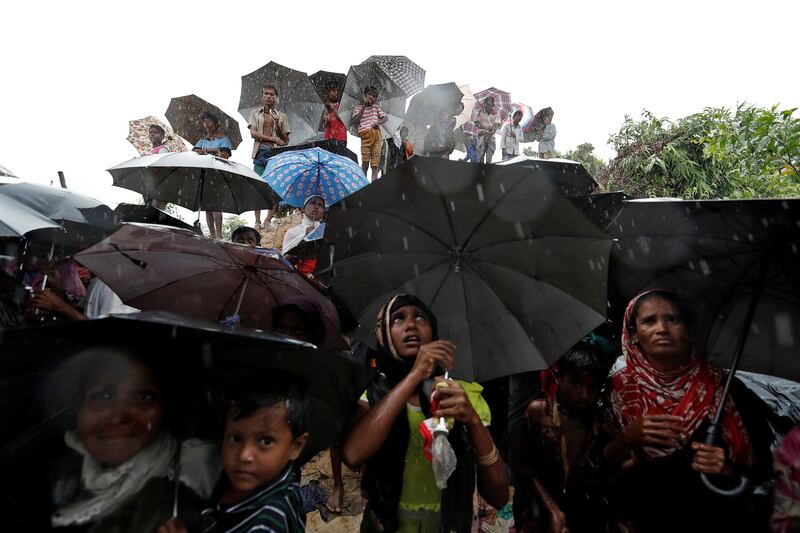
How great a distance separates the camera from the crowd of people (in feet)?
5.30

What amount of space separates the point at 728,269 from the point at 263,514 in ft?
8.08

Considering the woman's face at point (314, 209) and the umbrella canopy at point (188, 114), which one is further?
the umbrella canopy at point (188, 114)

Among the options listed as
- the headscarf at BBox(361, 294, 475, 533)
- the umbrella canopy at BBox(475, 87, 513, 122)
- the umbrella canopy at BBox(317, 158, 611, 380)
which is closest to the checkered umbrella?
the umbrella canopy at BBox(475, 87, 513, 122)

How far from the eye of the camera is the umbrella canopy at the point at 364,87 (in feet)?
34.0

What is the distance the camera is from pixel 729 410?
7.20 feet

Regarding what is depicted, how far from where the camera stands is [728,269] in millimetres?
2297

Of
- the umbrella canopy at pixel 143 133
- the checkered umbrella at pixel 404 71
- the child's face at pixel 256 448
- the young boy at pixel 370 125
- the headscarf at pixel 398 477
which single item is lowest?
the headscarf at pixel 398 477

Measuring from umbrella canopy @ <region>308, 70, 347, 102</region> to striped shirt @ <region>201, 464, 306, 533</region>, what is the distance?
32.5 ft

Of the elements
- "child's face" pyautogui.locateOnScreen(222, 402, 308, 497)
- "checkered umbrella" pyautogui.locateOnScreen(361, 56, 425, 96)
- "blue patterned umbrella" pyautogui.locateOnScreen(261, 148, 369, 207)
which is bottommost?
"child's face" pyautogui.locateOnScreen(222, 402, 308, 497)

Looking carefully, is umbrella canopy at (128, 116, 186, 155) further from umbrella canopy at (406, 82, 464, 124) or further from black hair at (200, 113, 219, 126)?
umbrella canopy at (406, 82, 464, 124)

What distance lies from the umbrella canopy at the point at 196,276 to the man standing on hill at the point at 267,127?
5.43 m

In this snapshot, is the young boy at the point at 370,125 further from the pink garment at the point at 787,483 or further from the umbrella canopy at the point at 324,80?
the pink garment at the point at 787,483

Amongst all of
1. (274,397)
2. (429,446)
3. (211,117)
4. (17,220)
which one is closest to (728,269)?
(429,446)

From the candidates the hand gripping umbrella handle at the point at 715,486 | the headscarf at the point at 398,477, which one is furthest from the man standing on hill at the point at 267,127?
the hand gripping umbrella handle at the point at 715,486
